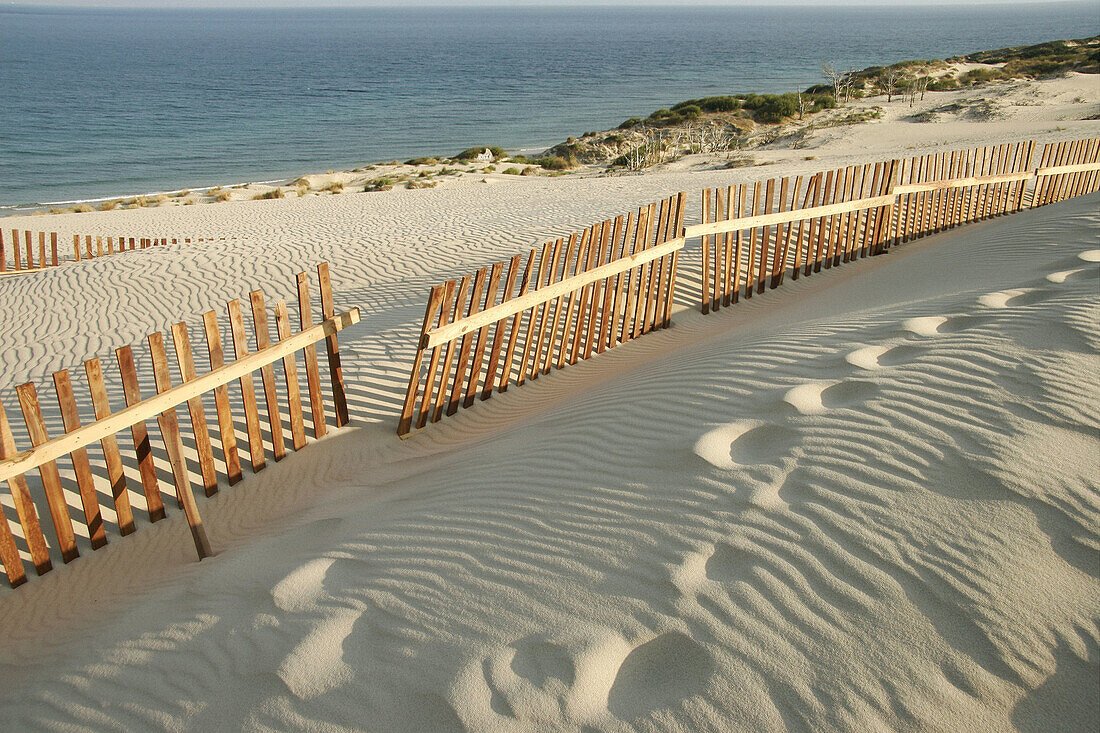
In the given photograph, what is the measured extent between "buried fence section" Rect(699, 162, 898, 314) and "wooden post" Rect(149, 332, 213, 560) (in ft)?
16.6

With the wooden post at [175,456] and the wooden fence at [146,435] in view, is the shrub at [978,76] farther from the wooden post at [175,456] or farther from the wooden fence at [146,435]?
the wooden post at [175,456]

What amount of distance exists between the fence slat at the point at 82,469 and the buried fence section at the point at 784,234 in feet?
18.3

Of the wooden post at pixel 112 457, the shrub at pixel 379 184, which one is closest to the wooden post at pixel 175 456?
the wooden post at pixel 112 457

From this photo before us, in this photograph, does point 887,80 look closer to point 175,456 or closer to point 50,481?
point 175,456

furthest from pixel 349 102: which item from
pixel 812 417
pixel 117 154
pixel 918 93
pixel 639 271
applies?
pixel 812 417

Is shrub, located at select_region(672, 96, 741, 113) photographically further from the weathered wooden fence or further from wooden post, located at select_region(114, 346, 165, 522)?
wooden post, located at select_region(114, 346, 165, 522)

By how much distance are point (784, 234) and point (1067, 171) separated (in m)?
5.78

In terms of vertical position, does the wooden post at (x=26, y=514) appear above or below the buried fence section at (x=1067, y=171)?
below

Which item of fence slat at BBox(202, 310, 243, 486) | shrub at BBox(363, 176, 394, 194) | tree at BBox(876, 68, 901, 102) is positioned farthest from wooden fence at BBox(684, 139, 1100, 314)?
tree at BBox(876, 68, 901, 102)

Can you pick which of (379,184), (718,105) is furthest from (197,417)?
(718,105)

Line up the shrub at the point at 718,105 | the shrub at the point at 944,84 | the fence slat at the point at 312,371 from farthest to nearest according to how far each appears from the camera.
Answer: the shrub at the point at 944,84
the shrub at the point at 718,105
the fence slat at the point at 312,371

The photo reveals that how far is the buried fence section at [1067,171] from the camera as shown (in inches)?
436

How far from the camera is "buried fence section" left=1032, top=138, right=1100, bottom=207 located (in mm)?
11086

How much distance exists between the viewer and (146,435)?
14.9 ft
